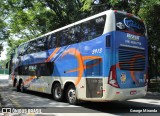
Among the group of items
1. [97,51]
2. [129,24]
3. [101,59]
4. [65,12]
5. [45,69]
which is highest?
[65,12]

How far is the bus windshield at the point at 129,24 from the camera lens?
10898mm

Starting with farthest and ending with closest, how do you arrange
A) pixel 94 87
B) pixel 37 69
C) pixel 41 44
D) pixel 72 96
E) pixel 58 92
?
pixel 37 69
pixel 41 44
pixel 58 92
pixel 72 96
pixel 94 87

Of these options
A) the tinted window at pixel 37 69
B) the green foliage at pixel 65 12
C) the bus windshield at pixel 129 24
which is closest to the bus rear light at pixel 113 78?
the bus windshield at pixel 129 24

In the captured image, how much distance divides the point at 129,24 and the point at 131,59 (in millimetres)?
1467

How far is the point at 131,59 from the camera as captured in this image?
A: 11.1 meters

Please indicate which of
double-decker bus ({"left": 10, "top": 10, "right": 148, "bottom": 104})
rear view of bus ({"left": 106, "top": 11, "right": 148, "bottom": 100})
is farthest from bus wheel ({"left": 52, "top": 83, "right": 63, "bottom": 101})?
rear view of bus ({"left": 106, "top": 11, "right": 148, "bottom": 100})

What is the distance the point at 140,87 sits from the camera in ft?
37.3

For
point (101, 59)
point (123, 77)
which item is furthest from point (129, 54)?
point (101, 59)

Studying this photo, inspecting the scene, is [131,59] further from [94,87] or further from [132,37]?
[94,87]

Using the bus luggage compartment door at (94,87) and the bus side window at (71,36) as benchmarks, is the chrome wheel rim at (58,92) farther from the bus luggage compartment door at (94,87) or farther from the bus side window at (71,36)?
the bus luggage compartment door at (94,87)

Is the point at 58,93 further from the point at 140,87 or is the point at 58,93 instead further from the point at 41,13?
the point at 41,13

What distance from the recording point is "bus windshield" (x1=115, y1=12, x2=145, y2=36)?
35.8ft

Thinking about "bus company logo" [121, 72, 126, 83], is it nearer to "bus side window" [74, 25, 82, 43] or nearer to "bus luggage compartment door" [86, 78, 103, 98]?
"bus luggage compartment door" [86, 78, 103, 98]

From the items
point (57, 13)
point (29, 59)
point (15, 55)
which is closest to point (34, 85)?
point (29, 59)
